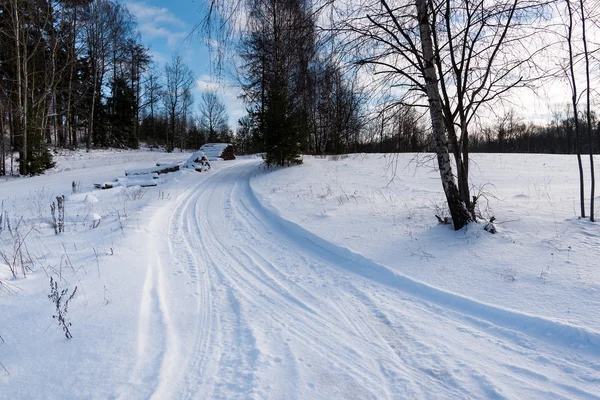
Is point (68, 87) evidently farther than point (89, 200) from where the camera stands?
Yes

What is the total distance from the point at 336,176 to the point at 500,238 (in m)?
8.57

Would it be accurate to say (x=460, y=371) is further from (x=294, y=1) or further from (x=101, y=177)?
(x=101, y=177)

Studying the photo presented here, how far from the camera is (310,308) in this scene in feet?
10.7

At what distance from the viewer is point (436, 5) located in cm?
479

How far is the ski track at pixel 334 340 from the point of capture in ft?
7.09

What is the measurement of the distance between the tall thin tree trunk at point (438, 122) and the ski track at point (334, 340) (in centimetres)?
210

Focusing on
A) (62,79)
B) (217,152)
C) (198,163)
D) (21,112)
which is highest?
(62,79)

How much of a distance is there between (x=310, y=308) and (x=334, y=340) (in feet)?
1.90

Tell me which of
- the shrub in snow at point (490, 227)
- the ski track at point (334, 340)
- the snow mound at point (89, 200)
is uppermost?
the snow mound at point (89, 200)

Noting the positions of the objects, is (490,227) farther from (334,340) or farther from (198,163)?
(198,163)

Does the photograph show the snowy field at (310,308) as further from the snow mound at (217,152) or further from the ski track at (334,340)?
the snow mound at (217,152)

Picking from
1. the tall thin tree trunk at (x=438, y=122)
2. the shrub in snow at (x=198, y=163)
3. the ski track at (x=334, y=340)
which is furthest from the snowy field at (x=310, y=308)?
the shrub in snow at (x=198, y=163)

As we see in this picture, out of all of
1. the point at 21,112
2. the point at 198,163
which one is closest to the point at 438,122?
the point at 198,163

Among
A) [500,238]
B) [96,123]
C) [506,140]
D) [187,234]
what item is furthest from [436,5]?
[506,140]
